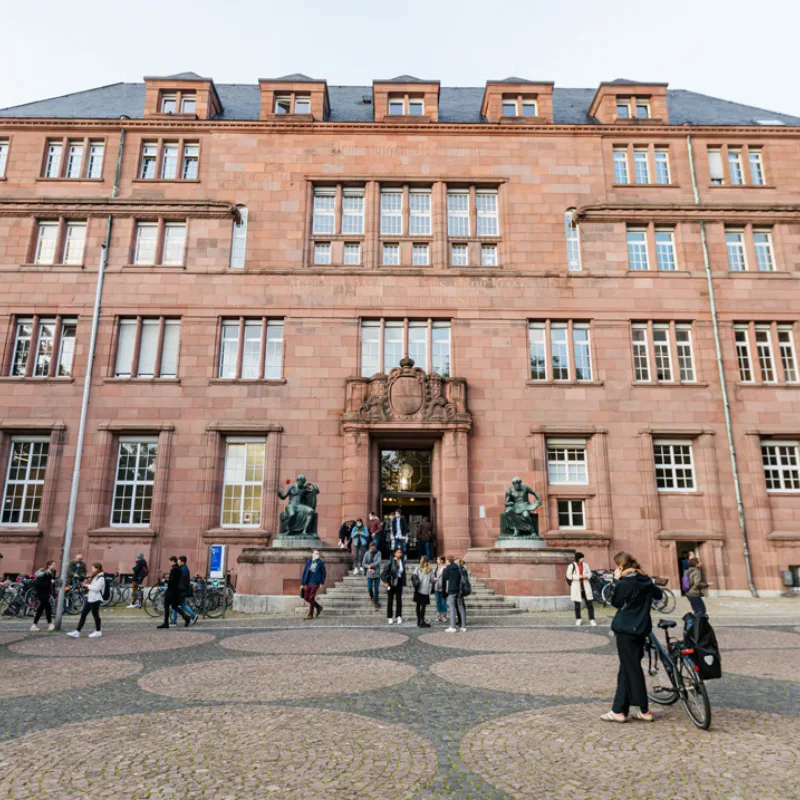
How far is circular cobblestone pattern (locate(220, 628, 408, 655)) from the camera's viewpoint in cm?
1105

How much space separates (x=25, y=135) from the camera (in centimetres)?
2750

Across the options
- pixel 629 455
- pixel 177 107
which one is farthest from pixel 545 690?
pixel 177 107

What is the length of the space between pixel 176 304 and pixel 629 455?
19.4 meters

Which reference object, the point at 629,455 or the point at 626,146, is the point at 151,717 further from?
the point at 626,146

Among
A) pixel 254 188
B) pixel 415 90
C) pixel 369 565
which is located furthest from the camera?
pixel 415 90

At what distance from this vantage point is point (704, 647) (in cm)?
607

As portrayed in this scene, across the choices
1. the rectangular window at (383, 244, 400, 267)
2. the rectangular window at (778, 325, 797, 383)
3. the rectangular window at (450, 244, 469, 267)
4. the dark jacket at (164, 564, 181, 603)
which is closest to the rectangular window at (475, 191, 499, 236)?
the rectangular window at (450, 244, 469, 267)

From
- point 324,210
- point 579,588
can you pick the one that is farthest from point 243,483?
point 579,588

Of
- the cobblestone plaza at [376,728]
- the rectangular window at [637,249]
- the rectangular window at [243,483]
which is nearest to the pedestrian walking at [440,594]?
the cobblestone plaza at [376,728]

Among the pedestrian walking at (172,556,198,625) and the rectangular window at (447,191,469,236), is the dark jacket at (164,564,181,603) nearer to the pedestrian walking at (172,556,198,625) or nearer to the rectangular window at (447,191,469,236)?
the pedestrian walking at (172,556,198,625)

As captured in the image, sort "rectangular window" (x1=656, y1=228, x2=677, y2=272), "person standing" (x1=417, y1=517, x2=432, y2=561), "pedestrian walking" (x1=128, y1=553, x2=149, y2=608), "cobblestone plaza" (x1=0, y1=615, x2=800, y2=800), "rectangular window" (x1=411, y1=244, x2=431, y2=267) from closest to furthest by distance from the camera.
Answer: "cobblestone plaza" (x1=0, y1=615, x2=800, y2=800) < "pedestrian walking" (x1=128, y1=553, x2=149, y2=608) < "person standing" (x1=417, y1=517, x2=432, y2=561) < "rectangular window" (x1=656, y1=228, x2=677, y2=272) < "rectangular window" (x1=411, y1=244, x2=431, y2=267)

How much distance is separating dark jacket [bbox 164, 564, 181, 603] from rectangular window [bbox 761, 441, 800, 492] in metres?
21.7

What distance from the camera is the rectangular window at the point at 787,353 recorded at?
25.1 metres

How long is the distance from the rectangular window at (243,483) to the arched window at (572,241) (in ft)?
50.2
